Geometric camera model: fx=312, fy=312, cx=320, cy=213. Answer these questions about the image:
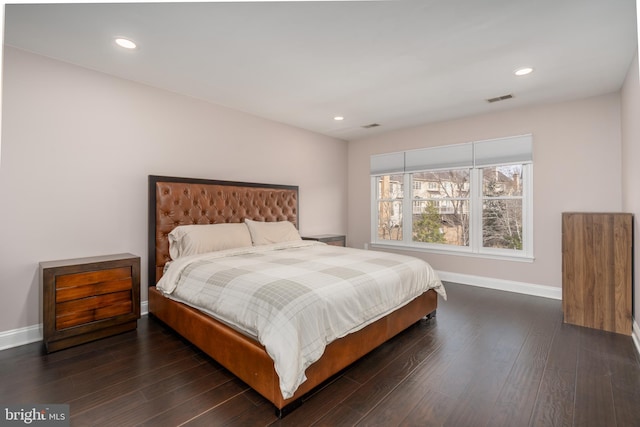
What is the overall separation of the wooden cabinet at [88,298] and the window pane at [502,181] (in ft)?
15.0

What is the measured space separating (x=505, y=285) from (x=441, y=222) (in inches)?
50.2

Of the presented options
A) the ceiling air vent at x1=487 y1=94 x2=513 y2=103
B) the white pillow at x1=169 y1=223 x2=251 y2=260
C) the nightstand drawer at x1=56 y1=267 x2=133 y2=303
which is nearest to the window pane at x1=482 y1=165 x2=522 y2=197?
the ceiling air vent at x1=487 y1=94 x2=513 y2=103

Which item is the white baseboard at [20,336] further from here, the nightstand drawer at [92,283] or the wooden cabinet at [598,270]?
the wooden cabinet at [598,270]

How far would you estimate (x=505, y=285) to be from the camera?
437 cm

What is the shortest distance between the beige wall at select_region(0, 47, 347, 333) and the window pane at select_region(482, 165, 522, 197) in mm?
3642

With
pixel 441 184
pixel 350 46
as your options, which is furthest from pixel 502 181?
pixel 350 46

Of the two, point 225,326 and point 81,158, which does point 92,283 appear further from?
point 225,326

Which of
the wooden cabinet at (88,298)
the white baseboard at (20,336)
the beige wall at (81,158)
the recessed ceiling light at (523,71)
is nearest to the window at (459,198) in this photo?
the recessed ceiling light at (523,71)

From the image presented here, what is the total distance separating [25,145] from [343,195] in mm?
4581

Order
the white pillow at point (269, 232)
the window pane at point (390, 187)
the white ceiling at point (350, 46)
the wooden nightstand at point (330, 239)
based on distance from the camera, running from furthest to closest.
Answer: the window pane at point (390, 187), the wooden nightstand at point (330, 239), the white pillow at point (269, 232), the white ceiling at point (350, 46)

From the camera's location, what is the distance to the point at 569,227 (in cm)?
324

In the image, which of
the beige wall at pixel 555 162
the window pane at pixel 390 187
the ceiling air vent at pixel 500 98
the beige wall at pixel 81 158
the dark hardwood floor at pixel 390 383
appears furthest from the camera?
the window pane at pixel 390 187

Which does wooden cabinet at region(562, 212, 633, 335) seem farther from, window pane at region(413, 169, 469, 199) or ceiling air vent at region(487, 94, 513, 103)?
window pane at region(413, 169, 469, 199)

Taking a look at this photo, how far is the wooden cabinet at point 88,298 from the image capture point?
8.26 ft
